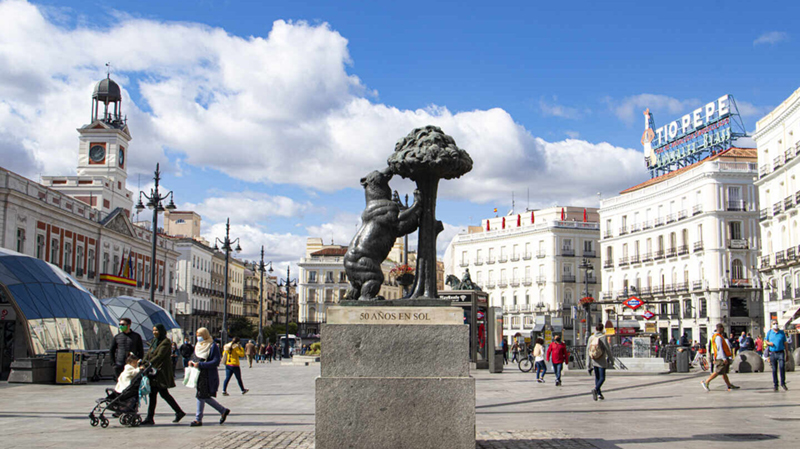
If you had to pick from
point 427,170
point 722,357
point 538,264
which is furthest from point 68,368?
point 538,264

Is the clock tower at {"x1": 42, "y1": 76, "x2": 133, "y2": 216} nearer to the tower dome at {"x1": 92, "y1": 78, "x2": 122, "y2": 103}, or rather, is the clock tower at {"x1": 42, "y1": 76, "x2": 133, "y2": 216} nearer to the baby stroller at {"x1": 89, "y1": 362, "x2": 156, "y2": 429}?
the tower dome at {"x1": 92, "y1": 78, "x2": 122, "y2": 103}

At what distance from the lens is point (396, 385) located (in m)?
7.75

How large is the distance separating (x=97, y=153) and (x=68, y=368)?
6631cm

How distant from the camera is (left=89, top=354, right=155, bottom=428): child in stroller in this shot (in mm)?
11031

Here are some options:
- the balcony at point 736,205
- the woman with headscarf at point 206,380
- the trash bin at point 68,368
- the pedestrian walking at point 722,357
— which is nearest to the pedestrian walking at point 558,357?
the pedestrian walking at point 722,357

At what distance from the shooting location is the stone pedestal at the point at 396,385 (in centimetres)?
766

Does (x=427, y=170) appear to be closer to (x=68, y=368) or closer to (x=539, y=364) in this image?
(x=539, y=364)

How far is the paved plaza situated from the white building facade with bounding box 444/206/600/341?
185ft

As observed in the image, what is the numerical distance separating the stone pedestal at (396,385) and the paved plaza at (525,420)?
112 cm

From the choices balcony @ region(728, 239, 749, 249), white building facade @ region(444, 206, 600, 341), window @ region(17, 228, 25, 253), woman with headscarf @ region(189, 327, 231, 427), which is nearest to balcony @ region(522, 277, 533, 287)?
white building facade @ region(444, 206, 600, 341)

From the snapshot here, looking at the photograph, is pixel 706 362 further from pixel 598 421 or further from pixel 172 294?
pixel 172 294

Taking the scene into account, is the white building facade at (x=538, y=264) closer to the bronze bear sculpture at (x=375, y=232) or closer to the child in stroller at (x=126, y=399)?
the child in stroller at (x=126, y=399)

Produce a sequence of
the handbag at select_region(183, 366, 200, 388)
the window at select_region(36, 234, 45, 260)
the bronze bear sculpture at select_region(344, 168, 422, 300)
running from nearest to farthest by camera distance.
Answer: the bronze bear sculpture at select_region(344, 168, 422, 300), the handbag at select_region(183, 366, 200, 388), the window at select_region(36, 234, 45, 260)

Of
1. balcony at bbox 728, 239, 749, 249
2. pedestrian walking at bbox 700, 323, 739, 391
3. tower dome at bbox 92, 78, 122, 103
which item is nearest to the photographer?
pedestrian walking at bbox 700, 323, 739, 391
